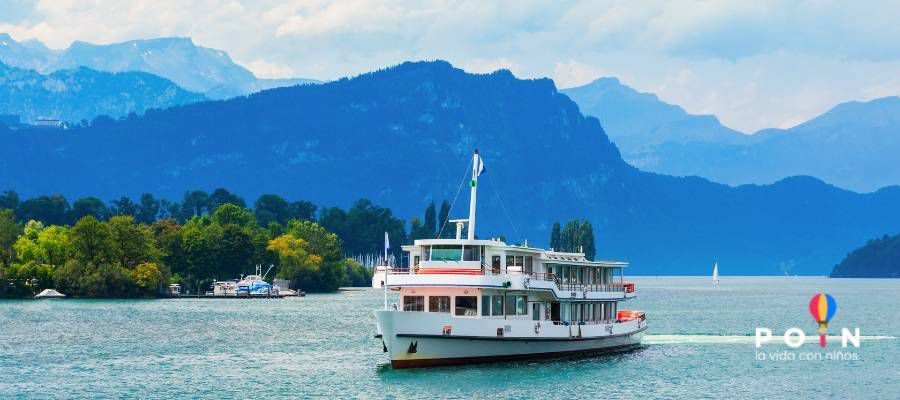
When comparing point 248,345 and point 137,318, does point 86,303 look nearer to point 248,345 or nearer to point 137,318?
point 137,318

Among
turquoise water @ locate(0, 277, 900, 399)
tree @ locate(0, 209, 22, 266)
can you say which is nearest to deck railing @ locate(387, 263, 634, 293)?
turquoise water @ locate(0, 277, 900, 399)

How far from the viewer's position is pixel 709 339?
335 feet

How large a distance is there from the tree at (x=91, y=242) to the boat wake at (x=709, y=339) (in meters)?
89.8

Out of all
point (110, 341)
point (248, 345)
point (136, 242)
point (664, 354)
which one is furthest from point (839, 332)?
point (136, 242)

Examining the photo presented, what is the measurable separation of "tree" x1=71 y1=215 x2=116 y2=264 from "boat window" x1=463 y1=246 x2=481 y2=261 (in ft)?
348

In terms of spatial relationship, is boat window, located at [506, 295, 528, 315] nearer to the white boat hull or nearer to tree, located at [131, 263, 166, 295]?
the white boat hull

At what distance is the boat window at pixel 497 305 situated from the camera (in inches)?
2940

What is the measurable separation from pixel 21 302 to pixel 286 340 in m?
64.8

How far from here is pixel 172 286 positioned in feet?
607

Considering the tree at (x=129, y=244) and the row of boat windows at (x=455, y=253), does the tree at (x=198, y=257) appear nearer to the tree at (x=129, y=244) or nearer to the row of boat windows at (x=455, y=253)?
the tree at (x=129, y=244)

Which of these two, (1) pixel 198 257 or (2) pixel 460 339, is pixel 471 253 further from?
(1) pixel 198 257

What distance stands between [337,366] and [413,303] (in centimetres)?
705

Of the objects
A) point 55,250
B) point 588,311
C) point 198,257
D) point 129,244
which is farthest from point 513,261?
point 198,257

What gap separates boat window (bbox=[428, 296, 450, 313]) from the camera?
242ft
